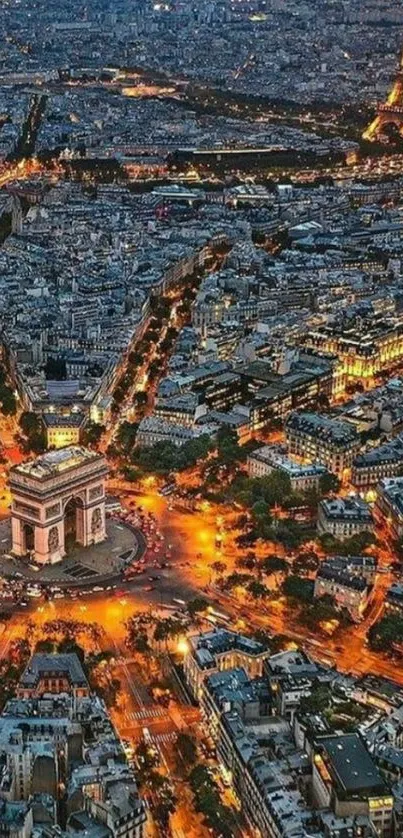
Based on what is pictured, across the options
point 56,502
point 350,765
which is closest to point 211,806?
point 350,765

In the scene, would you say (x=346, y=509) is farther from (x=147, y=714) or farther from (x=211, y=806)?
(x=211, y=806)

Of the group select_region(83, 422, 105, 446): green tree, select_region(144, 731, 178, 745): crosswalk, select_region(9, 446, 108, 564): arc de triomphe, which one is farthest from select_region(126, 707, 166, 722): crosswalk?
select_region(83, 422, 105, 446): green tree

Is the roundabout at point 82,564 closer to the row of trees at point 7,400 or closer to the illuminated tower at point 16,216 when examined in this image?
the row of trees at point 7,400

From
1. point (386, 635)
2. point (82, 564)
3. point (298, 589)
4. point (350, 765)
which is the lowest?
point (82, 564)

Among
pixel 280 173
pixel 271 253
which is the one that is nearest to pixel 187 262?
pixel 271 253

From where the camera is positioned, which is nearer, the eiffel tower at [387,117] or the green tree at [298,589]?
the green tree at [298,589]

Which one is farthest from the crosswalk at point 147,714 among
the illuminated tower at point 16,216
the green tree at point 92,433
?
the illuminated tower at point 16,216
